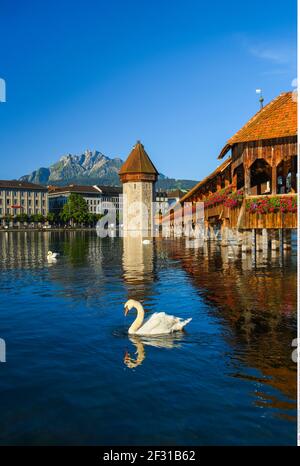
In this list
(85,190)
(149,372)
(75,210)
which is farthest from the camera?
(85,190)

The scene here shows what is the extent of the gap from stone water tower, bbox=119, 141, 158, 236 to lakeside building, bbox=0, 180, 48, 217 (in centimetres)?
5848

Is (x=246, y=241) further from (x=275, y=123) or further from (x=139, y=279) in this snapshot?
(x=139, y=279)

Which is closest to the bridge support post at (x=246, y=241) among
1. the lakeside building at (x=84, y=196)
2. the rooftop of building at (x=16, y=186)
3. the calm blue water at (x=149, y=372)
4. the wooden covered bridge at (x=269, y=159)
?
the wooden covered bridge at (x=269, y=159)

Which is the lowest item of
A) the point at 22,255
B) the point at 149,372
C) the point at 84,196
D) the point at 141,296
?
the point at 149,372

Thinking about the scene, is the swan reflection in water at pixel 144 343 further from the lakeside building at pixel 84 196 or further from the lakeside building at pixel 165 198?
the lakeside building at pixel 165 198

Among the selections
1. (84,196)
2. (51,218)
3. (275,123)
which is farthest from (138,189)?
(84,196)

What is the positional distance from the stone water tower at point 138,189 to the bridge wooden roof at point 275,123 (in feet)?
207

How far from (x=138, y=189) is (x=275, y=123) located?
2637 inches

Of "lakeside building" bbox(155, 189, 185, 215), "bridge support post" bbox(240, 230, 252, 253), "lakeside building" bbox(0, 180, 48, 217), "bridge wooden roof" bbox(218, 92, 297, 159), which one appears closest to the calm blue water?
"bridge wooden roof" bbox(218, 92, 297, 159)

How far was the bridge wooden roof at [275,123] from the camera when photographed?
20.0m

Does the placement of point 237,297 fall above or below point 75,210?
below

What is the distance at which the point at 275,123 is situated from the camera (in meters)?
→ 20.8

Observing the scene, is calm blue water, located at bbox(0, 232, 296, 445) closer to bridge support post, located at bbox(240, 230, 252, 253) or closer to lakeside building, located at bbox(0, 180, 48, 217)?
bridge support post, located at bbox(240, 230, 252, 253)
